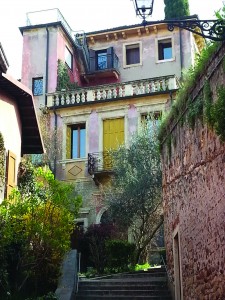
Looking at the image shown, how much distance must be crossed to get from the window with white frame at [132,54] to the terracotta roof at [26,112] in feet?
45.2

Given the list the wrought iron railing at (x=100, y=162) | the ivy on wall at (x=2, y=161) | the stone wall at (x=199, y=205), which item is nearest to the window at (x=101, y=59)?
the wrought iron railing at (x=100, y=162)

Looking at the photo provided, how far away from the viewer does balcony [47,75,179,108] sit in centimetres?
2373

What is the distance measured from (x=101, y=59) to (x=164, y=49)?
3850mm

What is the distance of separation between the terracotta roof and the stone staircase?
504cm

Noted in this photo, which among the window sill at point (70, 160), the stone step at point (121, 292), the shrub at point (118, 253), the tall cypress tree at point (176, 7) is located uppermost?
the tall cypress tree at point (176, 7)

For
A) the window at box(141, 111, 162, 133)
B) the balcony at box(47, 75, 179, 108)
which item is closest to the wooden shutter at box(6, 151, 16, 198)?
the window at box(141, 111, 162, 133)

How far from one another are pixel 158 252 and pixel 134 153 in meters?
4.20

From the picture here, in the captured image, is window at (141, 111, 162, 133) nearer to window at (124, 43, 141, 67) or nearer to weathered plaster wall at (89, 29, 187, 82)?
weathered plaster wall at (89, 29, 187, 82)

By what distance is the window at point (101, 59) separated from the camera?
29.6 meters

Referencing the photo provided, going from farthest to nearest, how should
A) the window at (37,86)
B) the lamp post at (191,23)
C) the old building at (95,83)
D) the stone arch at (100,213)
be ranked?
the window at (37,86), the old building at (95,83), the stone arch at (100,213), the lamp post at (191,23)

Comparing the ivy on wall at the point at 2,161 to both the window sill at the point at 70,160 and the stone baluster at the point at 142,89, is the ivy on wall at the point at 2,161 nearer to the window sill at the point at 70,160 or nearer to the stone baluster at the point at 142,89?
the window sill at the point at 70,160

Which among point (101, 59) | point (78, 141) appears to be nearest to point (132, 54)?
point (101, 59)

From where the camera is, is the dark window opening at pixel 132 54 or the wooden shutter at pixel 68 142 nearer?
the wooden shutter at pixel 68 142

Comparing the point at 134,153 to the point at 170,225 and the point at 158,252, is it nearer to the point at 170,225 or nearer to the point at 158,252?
the point at 158,252
